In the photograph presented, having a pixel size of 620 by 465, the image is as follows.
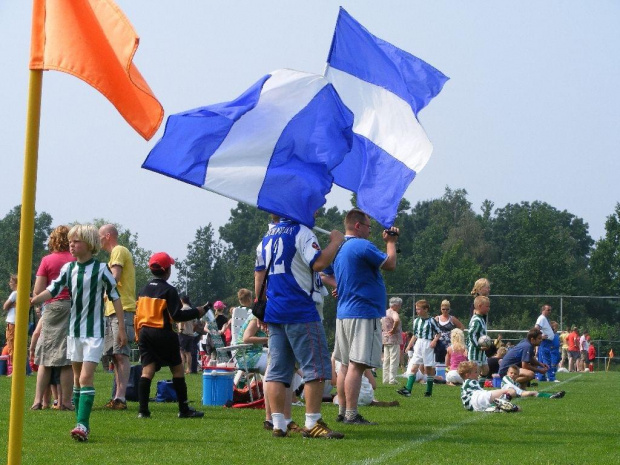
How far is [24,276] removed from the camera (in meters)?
5.03

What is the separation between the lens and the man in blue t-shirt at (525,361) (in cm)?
1911

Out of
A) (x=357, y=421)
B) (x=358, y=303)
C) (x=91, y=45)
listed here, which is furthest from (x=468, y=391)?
(x=91, y=45)

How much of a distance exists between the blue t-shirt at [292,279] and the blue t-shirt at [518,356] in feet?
37.1

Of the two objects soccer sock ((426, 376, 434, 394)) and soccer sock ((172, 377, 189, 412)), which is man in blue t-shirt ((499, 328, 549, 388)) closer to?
soccer sock ((426, 376, 434, 394))

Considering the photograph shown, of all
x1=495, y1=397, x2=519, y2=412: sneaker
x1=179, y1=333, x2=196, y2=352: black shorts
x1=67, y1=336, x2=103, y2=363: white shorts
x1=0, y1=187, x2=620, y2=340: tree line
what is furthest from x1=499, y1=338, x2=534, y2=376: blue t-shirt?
x1=0, y1=187, x2=620, y2=340: tree line

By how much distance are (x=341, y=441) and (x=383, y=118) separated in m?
3.06

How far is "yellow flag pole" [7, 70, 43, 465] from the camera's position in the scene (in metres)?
4.98

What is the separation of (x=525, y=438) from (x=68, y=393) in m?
5.11

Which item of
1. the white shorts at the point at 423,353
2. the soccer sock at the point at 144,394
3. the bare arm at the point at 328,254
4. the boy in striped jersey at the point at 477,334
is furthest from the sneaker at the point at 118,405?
the white shorts at the point at 423,353

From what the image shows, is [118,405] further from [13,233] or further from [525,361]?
[13,233]

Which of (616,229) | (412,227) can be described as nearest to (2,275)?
(412,227)

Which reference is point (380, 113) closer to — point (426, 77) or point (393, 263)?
point (426, 77)

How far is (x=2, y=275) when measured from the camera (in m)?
112

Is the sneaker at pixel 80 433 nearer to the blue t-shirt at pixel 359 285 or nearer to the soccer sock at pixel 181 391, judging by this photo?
the soccer sock at pixel 181 391
